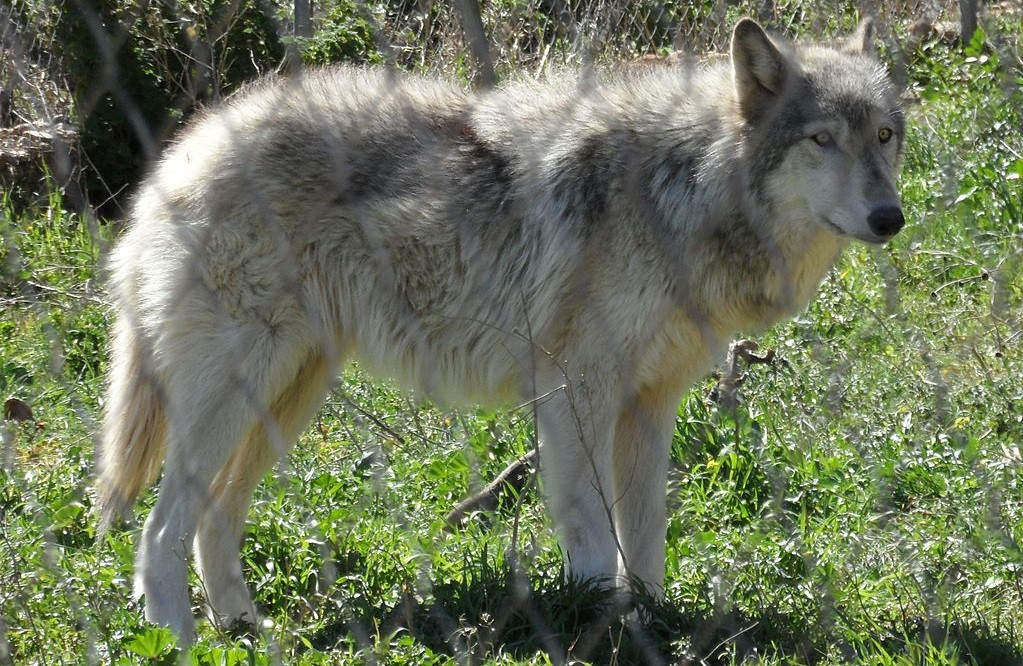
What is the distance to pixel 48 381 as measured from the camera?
4656 millimetres

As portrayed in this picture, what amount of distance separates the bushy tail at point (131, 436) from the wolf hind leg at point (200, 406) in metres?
0.10

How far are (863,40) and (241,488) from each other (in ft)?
7.91

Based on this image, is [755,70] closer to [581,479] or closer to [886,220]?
[886,220]

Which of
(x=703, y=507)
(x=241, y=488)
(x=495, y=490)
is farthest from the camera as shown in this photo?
(x=495, y=490)

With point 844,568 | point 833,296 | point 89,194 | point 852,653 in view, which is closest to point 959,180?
point 833,296

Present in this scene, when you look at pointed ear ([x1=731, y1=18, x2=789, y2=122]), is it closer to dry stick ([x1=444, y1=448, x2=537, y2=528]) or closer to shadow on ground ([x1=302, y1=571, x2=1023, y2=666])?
dry stick ([x1=444, y1=448, x2=537, y2=528])

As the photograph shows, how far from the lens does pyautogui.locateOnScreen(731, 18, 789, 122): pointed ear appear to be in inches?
127

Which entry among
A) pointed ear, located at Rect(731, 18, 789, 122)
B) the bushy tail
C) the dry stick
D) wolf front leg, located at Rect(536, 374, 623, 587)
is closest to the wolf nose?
pointed ear, located at Rect(731, 18, 789, 122)

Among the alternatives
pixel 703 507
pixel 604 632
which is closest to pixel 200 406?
pixel 604 632

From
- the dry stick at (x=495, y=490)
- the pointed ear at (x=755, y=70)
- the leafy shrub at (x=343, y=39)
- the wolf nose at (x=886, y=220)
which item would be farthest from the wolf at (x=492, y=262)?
the leafy shrub at (x=343, y=39)

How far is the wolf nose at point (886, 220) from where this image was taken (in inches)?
118

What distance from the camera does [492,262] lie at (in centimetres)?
346

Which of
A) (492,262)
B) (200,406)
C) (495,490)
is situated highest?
(492,262)

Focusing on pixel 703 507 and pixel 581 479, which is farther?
pixel 703 507
